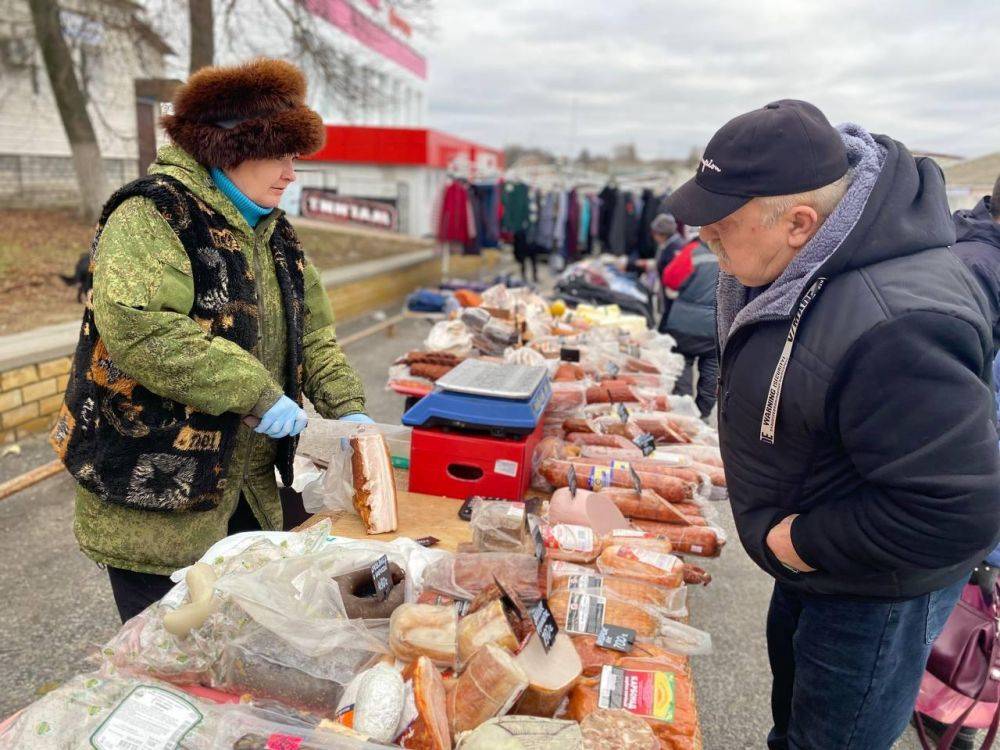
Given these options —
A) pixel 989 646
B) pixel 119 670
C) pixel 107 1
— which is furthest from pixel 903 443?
pixel 107 1

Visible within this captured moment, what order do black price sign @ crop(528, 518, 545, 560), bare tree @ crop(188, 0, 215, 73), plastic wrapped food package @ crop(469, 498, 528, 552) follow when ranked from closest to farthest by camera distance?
black price sign @ crop(528, 518, 545, 560) < plastic wrapped food package @ crop(469, 498, 528, 552) < bare tree @ crop(188, 0, 215, 73)

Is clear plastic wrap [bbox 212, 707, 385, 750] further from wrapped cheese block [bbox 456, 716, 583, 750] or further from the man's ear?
the man's ear

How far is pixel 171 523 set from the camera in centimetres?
181

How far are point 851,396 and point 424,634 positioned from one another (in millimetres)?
979

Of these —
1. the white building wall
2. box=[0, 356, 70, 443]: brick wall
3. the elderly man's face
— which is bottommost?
box=[0, 356, 70, 443]: brick wall

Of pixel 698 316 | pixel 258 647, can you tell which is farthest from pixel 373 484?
pixel 698 316

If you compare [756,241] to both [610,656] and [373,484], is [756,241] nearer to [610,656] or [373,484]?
[610,656]

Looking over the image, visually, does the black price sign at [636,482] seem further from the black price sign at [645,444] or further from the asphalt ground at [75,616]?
the asphalt ground at [75,616]

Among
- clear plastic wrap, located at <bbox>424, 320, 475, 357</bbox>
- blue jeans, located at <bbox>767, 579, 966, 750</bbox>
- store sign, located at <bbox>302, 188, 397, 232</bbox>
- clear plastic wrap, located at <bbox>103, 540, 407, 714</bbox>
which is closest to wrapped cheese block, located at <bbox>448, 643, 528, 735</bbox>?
clear plastic wrap, located at <bbox>103, 540, 407, 714</bbox>

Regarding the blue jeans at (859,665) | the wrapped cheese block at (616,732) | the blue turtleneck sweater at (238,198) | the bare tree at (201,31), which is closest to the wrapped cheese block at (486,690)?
the wrapped cheese block at (616,732)

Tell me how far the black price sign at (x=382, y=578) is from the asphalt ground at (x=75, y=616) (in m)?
1.46

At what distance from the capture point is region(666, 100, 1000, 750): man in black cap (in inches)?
46.8

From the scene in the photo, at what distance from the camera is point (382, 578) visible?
1.56m

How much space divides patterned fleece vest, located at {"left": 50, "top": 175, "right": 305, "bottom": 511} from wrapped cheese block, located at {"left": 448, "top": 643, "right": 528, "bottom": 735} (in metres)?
0.95
